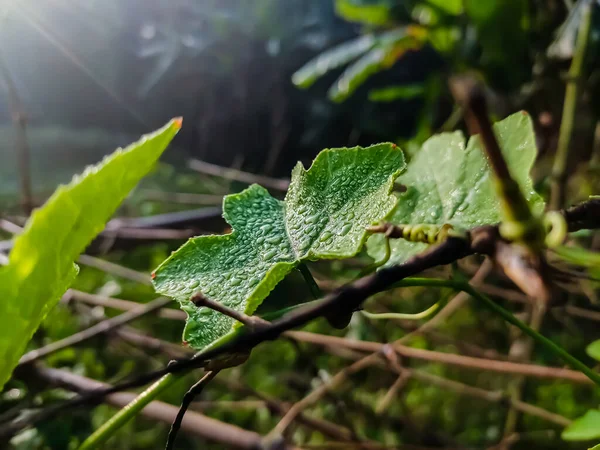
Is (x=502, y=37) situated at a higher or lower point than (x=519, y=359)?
higher

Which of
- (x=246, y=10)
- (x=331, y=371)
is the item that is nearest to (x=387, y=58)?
(x=331, y=371)

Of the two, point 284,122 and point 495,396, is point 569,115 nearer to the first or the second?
point 495,396

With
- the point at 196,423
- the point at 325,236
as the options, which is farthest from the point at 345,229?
the point at 196,423

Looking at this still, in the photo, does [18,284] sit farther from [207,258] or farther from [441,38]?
[441,38]

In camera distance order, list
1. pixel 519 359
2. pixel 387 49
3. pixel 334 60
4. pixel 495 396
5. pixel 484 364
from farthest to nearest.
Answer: pixel 334 60 → pixel 387 49 → pixel 519 359 → pixel 495 396 → pixel 484 364

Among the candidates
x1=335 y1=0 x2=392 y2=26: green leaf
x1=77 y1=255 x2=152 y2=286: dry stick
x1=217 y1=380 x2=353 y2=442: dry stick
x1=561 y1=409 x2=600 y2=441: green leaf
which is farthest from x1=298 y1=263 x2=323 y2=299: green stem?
x1=335 y1=0 x2=392 y2=26: green leaf

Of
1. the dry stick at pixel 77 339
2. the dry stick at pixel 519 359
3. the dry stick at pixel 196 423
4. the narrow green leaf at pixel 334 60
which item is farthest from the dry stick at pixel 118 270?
the dry stick at pixel 519 359

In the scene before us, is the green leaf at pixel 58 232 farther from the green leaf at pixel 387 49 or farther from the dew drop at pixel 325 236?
the green leaf at pixel 387 49
